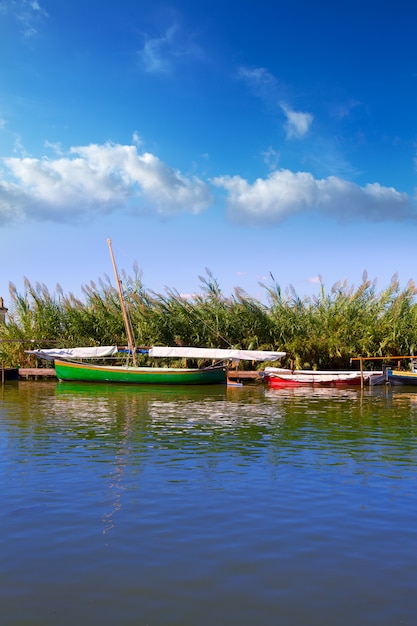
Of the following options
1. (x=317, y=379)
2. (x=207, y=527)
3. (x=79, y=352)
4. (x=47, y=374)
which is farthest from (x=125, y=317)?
(x=207, y=527)

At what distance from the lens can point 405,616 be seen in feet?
19.5

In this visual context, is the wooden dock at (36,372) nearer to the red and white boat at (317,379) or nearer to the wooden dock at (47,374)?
the wooden dock at (47,374)

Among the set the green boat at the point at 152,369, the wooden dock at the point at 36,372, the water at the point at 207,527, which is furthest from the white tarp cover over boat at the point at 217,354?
the water at the point at 207,527

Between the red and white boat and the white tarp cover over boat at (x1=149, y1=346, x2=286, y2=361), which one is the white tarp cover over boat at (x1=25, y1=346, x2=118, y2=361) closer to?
the white tarp cover over boat at (x1=149, y1=346, x2=286, y2=361)

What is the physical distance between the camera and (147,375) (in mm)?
35438

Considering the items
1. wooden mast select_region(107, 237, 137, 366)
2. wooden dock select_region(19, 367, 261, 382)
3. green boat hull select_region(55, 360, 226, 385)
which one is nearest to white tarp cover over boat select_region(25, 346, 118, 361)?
green boat hull select_region(55, 360, 226, 385)

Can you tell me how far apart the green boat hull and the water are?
17.0 metres

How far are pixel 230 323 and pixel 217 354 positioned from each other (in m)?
5.50

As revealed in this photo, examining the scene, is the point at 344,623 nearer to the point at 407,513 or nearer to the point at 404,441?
the point at 407,513

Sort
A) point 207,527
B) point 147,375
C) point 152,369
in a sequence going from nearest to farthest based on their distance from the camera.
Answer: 1. point 207,527
2. point 147,375
3. point 152,369

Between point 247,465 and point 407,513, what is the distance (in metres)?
4.18

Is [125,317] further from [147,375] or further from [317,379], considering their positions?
[317,379]

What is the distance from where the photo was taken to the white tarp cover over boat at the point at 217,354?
3572cm

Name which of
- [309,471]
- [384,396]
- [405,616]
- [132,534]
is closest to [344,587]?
[405,616]
